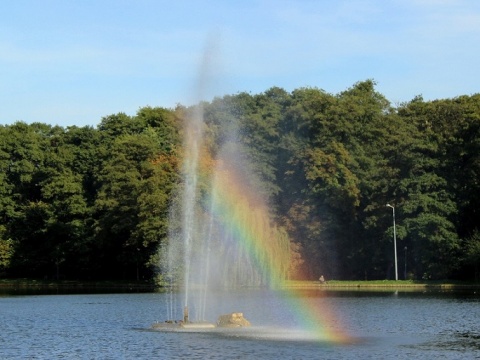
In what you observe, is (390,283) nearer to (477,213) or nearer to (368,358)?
(477,213)

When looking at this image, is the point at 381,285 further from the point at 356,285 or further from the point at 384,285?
the point at 356,285

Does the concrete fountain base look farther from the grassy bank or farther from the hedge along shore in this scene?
the grassy bank

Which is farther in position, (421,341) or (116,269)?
(116,269)

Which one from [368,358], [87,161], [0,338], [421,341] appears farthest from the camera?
[87,161]

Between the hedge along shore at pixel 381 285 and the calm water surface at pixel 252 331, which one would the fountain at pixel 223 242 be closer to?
the hedge along shore at pixel 381 285

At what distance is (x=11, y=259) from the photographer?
10119 cm

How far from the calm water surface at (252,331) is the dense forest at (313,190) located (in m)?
20.9

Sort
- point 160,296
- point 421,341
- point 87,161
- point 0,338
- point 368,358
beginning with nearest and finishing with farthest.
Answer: point 368,358 < point 421,341 < point 0,338 < point 160,296 < point 87,161

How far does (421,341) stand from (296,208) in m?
51.8

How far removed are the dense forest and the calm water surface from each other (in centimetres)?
2091

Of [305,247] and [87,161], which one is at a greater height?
[87,161]

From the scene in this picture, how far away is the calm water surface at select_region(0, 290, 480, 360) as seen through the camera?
105ft

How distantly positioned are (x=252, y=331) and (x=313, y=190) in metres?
48.4

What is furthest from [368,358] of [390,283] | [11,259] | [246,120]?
[11,259]
